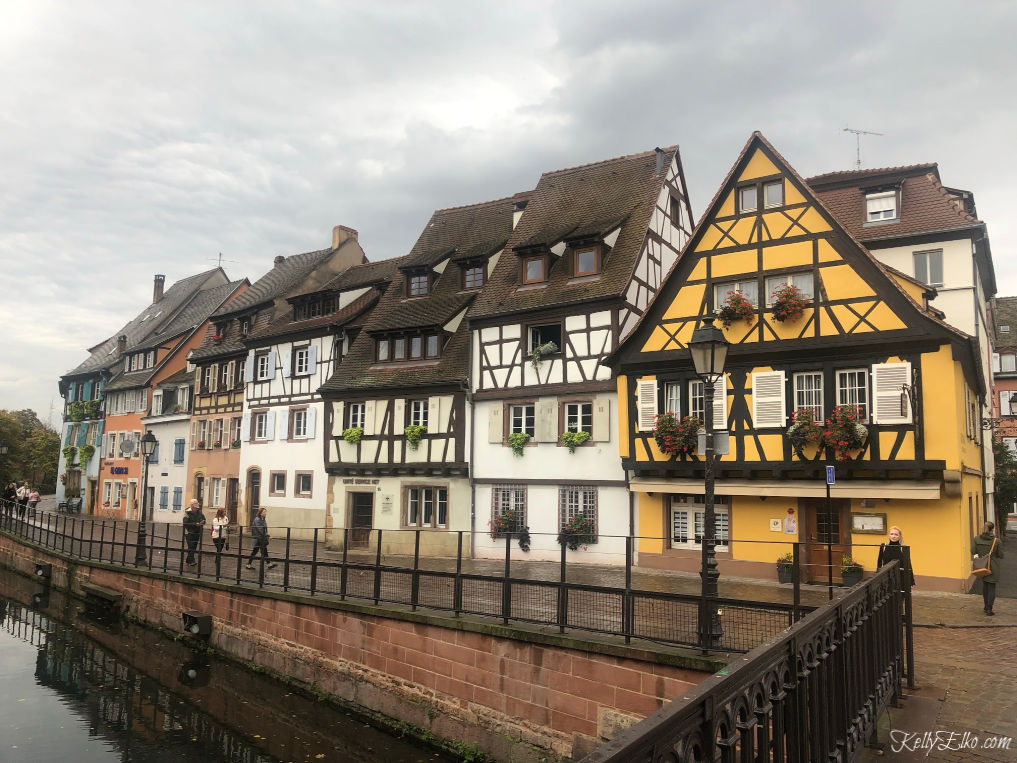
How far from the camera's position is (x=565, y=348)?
2256cm

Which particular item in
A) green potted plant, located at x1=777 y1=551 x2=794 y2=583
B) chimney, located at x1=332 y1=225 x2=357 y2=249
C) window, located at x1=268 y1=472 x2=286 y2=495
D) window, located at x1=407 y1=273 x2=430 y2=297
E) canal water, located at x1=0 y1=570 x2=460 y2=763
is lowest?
canal water, located at x1=0 y1=570 x2=460 y2=763

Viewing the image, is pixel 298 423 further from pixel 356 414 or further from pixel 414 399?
pixel 414 399

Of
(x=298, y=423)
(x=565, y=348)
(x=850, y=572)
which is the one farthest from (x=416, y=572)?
(x=298, y=423)

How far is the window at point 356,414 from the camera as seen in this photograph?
1074 inches

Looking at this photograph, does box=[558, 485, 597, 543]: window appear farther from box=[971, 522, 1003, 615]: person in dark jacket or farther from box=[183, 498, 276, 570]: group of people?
box=[971, 522, 1003, 615]: person in dark jacket

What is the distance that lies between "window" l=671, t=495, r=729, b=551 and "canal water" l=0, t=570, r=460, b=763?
9.48 meters

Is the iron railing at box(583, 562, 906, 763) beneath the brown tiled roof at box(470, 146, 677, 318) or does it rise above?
beneath

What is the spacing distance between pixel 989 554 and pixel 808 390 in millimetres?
5042

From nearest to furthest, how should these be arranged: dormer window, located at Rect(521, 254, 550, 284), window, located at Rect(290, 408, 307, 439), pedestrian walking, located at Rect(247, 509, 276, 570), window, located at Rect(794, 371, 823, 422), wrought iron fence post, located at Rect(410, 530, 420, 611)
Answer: wrought iron fence post, located at Rect(410, 530, 420, 611), pedestrian walking, located at Rect(247, 509, 276, 570), window, located at Rect(794, 371, 823, 422), dormer window, located at Rect(521, 254, 550, 284), window, located at Rect(290, 408, 307, 439)

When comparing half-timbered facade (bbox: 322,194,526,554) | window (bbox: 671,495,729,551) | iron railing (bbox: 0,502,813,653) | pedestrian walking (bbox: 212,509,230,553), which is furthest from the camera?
half-timbered facade (bbox: 322,194,526,554)

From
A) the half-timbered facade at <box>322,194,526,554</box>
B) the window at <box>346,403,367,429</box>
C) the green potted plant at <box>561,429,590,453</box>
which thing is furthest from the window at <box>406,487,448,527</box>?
the green potted plant at <box>561,429,590,453</box>

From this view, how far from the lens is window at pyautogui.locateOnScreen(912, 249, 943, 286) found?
2180 cm

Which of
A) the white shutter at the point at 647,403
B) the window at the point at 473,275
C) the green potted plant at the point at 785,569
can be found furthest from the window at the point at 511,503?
the green potted plant at the point at 785,569

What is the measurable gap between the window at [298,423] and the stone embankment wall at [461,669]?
39.6ft
